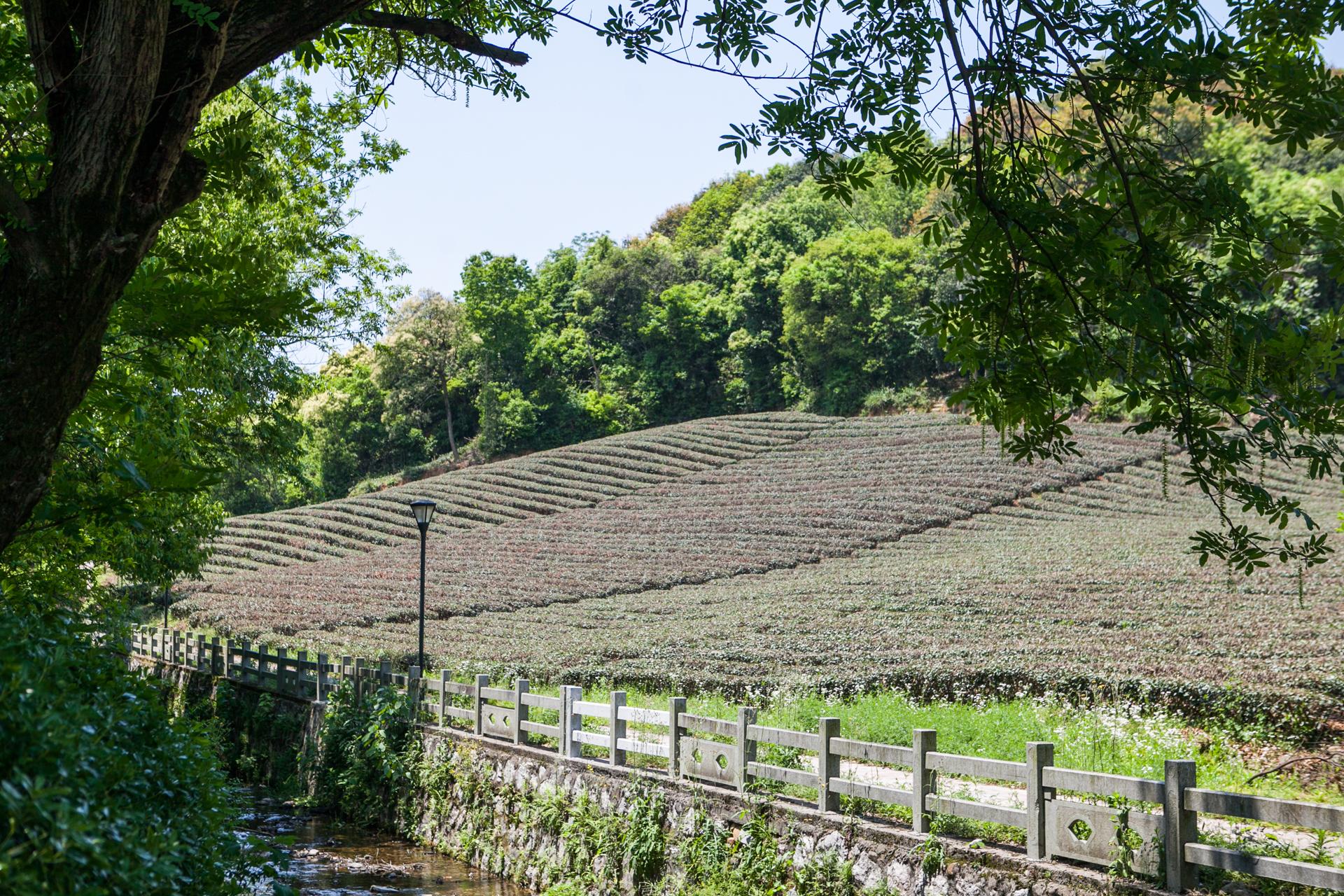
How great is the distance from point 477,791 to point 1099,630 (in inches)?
438

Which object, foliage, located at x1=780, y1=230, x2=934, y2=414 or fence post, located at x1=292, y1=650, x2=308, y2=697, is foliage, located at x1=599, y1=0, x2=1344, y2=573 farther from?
foliage, located at x1=780, y1=230, x2=934, y2=414

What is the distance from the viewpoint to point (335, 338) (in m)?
22.4

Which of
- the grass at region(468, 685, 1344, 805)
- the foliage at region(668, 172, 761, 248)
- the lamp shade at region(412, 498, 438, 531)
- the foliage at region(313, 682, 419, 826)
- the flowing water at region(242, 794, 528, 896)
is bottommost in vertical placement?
the flowing water at region(242, 794, 528, 896)

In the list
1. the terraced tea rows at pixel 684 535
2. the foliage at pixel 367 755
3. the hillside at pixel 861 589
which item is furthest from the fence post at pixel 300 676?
the terraced tea rows at pixel 684 535

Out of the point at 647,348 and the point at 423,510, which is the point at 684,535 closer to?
the point at 423,510

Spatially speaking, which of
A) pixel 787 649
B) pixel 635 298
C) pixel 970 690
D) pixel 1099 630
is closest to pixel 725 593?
pixel 787 649

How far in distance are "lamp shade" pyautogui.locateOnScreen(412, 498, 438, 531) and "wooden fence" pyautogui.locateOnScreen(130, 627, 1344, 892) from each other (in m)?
2.36

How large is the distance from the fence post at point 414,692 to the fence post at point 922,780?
865 cm

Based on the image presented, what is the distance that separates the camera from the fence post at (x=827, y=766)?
8359mm

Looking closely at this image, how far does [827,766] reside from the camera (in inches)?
331

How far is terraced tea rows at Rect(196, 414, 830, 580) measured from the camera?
4278 centimetres

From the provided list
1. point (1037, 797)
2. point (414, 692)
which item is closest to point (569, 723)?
point (414, 692)

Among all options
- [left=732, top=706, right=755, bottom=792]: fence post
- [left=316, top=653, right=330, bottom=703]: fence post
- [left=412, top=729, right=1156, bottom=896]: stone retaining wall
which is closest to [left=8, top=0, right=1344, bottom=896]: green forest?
[left=412, top=729, right=1156, bottom=896]: stone retaining wall

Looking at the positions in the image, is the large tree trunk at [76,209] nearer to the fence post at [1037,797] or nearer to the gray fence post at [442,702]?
the fence post at [1037,797]
